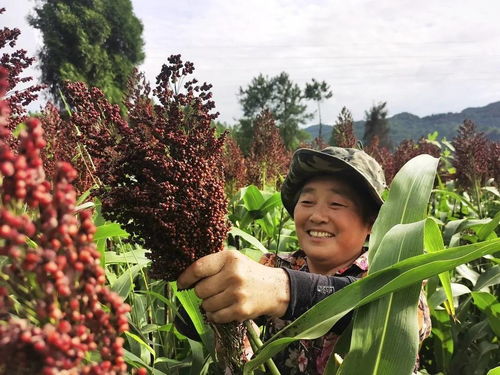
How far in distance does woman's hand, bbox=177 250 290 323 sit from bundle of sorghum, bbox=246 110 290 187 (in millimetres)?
3397

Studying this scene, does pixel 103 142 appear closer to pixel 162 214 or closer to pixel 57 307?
Answer: pixel 162 214

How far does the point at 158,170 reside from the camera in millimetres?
1192

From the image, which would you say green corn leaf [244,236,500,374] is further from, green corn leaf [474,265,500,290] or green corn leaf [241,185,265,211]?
green corn leaf [241,185,265,211]

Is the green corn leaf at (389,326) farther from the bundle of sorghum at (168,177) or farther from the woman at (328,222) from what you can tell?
the bundle of sorghum at (168,177)

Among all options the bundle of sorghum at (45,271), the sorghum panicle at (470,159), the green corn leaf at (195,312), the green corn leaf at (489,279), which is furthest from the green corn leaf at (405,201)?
the sorghum panicle at (470,159)

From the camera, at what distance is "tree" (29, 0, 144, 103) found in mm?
29359

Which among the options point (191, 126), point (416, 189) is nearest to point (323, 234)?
point (416, 189)

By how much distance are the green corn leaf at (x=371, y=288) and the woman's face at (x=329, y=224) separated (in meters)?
0.89

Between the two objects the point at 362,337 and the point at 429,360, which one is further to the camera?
the point at 429,360

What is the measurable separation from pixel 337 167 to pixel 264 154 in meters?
2.55

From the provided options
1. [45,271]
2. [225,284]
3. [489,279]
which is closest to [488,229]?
[489,279]

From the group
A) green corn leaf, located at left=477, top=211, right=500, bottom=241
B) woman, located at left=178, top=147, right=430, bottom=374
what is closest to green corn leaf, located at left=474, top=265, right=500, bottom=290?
green corn leaf, located at left=477, top=211, right=500, bottom=241

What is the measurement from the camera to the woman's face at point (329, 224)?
85.0 inches

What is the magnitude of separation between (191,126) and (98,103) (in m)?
0.26
